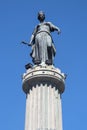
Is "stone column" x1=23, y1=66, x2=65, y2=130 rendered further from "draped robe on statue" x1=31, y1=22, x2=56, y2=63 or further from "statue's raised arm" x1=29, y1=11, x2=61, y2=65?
"draped robe on statue" x1=31, y1=22, x2=56, y2=63

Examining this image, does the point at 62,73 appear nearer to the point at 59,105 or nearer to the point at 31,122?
the point at 59,105

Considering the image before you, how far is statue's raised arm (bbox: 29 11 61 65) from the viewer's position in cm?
2089

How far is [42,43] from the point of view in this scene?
21344mm

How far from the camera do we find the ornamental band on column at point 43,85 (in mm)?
Answer: 18484

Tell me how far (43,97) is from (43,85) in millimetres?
705

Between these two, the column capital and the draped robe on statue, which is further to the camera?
the draped robe on statue

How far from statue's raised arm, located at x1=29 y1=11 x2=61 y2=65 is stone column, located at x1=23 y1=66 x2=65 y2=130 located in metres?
0.91

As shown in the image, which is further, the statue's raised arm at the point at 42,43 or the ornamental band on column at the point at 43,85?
the statue's raised arm at the point at 42,43

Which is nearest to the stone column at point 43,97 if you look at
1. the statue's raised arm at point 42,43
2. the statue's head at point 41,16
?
the statue's raised arm at point 42,43

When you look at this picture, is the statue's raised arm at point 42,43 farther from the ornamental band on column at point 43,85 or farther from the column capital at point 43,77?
the column capital at point 43,77

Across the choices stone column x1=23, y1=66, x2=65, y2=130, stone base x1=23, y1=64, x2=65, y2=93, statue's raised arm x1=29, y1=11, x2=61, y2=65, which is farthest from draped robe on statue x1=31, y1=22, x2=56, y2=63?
stone column x1=23, y1=66, x2=65, y2=130

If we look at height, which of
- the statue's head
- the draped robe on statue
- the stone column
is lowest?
the stone column

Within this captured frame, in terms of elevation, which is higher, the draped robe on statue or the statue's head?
the statue's head

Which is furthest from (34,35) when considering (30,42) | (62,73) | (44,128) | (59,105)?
(44,128)
